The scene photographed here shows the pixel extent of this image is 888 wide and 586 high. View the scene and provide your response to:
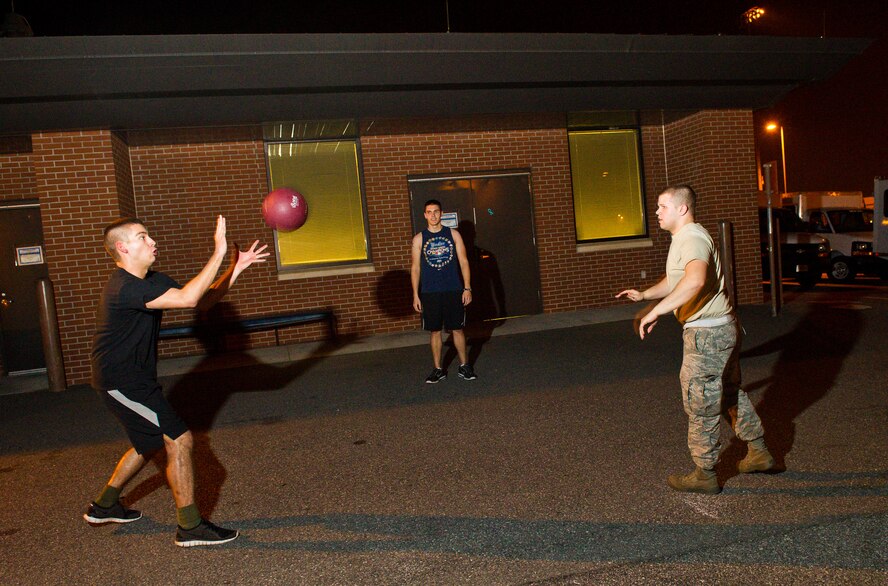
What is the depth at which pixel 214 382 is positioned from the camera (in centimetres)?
905

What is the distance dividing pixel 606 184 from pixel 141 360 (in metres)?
11.0

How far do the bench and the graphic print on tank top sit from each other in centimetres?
388

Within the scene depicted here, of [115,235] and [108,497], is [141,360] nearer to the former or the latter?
[115,235]

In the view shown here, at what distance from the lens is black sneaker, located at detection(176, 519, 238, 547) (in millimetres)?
4098

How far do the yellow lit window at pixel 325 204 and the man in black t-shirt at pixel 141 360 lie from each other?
7.86 metres

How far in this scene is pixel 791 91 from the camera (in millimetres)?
12562

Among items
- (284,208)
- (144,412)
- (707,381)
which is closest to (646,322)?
(707,381)

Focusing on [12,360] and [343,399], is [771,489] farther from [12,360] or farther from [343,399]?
[12,360]

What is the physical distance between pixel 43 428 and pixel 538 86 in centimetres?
800

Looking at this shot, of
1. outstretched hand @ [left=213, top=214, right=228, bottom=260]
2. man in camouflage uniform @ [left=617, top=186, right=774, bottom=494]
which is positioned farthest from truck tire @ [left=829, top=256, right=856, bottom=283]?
outstretched hand @ [left=213, top=214, right=228, bottom=260]

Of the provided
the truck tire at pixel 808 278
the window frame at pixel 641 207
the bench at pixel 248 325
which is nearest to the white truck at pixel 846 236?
the truck tire at pixel 808 278

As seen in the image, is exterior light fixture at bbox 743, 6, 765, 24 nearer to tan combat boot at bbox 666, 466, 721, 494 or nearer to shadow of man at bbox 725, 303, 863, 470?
shadow of man at bbox 725, 303, 863, 470

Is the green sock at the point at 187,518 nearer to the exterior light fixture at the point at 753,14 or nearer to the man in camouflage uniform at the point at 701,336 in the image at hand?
the man in camouflage uniform at the point at 701,336

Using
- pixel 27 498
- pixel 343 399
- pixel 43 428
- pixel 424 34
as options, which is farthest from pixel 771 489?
pixel 424 34
